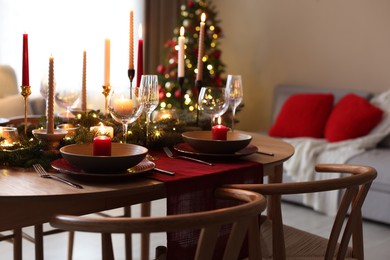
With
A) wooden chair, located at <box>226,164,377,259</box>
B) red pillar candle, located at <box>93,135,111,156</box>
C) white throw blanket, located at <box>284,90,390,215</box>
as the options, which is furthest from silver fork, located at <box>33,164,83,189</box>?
white throw blanket, located at <box>284,90,390,215</box>

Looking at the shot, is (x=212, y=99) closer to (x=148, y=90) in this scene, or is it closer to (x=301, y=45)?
(x=148, y=90)

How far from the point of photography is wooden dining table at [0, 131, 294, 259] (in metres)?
1.50

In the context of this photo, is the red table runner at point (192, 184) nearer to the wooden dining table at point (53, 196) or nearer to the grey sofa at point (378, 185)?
the wooden dining table at point (53, 196)

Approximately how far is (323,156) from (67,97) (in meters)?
2.19

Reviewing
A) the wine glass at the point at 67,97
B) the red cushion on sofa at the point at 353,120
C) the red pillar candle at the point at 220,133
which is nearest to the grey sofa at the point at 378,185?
the red cushion on sofa at the point at 353,120

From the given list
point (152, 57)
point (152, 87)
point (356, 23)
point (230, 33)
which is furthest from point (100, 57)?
point (152, 87)

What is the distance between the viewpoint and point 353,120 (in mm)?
4387

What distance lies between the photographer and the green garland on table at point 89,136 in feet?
5.99

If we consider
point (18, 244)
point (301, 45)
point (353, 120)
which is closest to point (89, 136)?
point (18, 244)

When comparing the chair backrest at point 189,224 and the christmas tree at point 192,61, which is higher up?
the christmas tree at point 192,61

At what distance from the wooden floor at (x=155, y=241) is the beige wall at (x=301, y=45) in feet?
4.67

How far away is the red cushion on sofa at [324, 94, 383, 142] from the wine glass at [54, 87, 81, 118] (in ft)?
8.03

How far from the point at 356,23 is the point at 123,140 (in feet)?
11.1

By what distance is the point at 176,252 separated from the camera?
1751 mm
